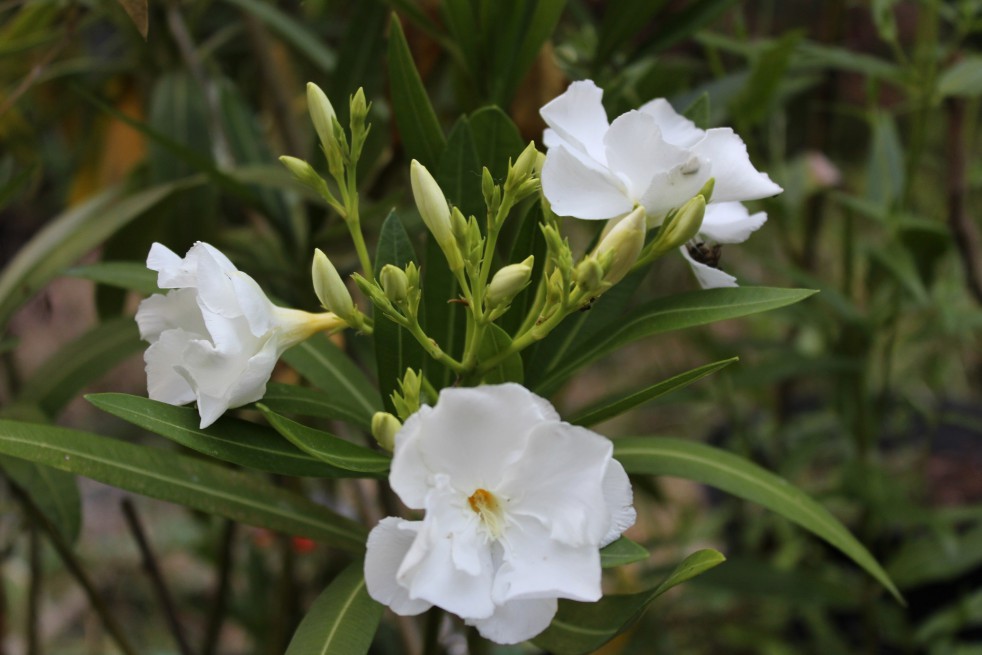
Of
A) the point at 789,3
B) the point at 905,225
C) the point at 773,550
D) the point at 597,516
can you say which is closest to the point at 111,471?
the point at 597,516

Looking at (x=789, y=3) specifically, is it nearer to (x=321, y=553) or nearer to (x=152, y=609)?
(x=321, y=553)

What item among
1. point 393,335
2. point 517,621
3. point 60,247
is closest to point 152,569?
point 60,247

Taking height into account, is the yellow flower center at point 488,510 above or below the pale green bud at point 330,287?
below

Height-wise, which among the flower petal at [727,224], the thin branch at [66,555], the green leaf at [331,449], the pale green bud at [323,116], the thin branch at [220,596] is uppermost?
the pale green bud at [323,116]

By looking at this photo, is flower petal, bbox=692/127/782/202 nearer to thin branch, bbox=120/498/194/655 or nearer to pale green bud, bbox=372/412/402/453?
pale green bud, bbox=372/412/402/453

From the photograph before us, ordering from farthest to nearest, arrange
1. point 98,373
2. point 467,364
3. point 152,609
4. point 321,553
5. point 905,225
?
1. point 152,609
2. point 321,553
3. point 905,225
4. point 98,373
5. point 467,364

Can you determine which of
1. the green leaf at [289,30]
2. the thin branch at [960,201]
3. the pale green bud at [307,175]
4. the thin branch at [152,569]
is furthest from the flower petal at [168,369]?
the thin branch at [960,201]

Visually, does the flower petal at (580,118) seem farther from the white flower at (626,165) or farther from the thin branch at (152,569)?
the thin branch at (152,569)
